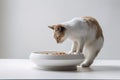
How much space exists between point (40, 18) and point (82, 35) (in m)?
0.80

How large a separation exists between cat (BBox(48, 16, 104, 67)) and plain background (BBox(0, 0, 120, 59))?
0.72 metres

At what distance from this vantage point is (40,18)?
1.61 m

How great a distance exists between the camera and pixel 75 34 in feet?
2.74

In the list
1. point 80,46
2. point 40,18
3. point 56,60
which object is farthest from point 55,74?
point 40,18

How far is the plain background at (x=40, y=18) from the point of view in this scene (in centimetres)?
160

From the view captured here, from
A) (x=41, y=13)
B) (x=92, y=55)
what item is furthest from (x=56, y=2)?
(x=92, y=55)

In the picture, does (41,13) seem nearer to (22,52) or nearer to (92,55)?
(22,52)

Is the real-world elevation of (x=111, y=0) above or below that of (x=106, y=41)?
above

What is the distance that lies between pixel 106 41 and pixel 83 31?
82 centimetres

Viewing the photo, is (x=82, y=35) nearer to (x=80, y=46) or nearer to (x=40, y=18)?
(x=80, y=46)

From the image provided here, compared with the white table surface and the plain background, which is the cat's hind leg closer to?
the white table surface

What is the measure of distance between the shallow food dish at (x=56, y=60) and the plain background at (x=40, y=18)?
805 millimetres

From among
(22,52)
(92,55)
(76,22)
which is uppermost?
(76,22)

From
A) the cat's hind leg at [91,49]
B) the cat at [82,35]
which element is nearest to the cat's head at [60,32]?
the cat at [82,35]
